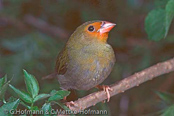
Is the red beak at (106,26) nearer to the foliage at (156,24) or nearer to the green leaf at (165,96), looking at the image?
the foliage at (156,24)

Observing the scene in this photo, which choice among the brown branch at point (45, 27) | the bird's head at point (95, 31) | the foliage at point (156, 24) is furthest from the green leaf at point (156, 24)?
the brown branch at point (45, 27)

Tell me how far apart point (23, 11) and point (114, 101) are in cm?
126

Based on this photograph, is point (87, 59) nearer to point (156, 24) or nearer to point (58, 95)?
point (156, 24)

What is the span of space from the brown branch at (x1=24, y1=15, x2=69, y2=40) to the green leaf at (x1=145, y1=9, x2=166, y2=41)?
45.0 inches

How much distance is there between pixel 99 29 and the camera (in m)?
2.44

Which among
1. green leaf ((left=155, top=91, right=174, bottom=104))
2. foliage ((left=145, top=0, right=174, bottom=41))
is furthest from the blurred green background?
green leaf ((left=155, top=91, right=174, bottom=104))

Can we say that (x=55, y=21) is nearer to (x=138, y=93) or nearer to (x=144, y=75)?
(x=138, y=93)

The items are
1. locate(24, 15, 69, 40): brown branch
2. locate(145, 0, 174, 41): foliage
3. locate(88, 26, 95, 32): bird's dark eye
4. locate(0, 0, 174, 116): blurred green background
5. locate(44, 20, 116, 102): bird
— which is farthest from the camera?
locate(24, 15, 69, 40): brown branch

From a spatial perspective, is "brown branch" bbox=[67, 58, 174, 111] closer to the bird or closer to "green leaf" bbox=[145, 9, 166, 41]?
the bird

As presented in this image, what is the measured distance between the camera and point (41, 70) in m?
3.28

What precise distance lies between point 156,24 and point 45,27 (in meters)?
1.40

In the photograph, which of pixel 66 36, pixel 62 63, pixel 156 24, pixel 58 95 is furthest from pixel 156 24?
pixel 58 95

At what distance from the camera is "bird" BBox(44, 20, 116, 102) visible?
237 centimetres

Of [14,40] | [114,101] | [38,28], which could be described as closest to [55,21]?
[38,28]
